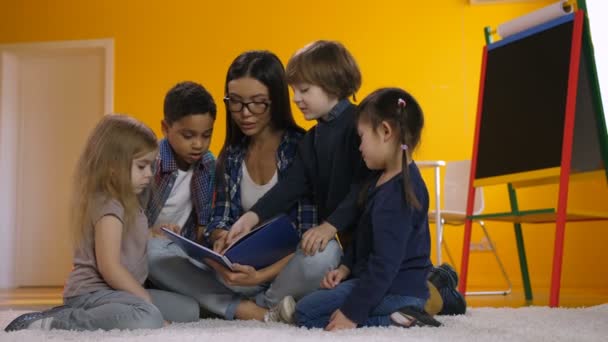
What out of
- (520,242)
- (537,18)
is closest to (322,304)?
(537,18)

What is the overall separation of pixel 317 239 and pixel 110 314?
0.54 metres

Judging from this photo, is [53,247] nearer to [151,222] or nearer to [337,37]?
[337,37]

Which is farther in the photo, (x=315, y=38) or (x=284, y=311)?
(x=315, y=38)

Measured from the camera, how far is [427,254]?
6.18 feet

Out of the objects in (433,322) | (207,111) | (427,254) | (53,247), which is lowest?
(53,247)

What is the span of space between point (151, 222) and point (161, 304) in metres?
0.28

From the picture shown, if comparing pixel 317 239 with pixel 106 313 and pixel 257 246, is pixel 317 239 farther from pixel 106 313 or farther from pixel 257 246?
pixel 106 313

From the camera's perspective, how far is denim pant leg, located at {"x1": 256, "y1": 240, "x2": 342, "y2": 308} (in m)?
1.91

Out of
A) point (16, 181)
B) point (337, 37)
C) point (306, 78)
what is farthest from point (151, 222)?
point (16, 181)

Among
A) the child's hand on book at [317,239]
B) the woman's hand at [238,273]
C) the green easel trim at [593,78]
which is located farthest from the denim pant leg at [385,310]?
the green easel trim at [593,78]

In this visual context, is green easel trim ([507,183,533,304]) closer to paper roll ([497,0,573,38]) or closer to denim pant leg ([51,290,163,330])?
paper roll ([497,0,573,38])

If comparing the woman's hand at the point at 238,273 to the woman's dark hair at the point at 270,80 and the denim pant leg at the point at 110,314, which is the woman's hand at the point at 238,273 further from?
the woman's dark hair at the point at 270,80

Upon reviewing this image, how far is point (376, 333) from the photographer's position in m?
1.63

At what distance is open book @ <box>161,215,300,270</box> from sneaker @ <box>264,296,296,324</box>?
123 millimetres
